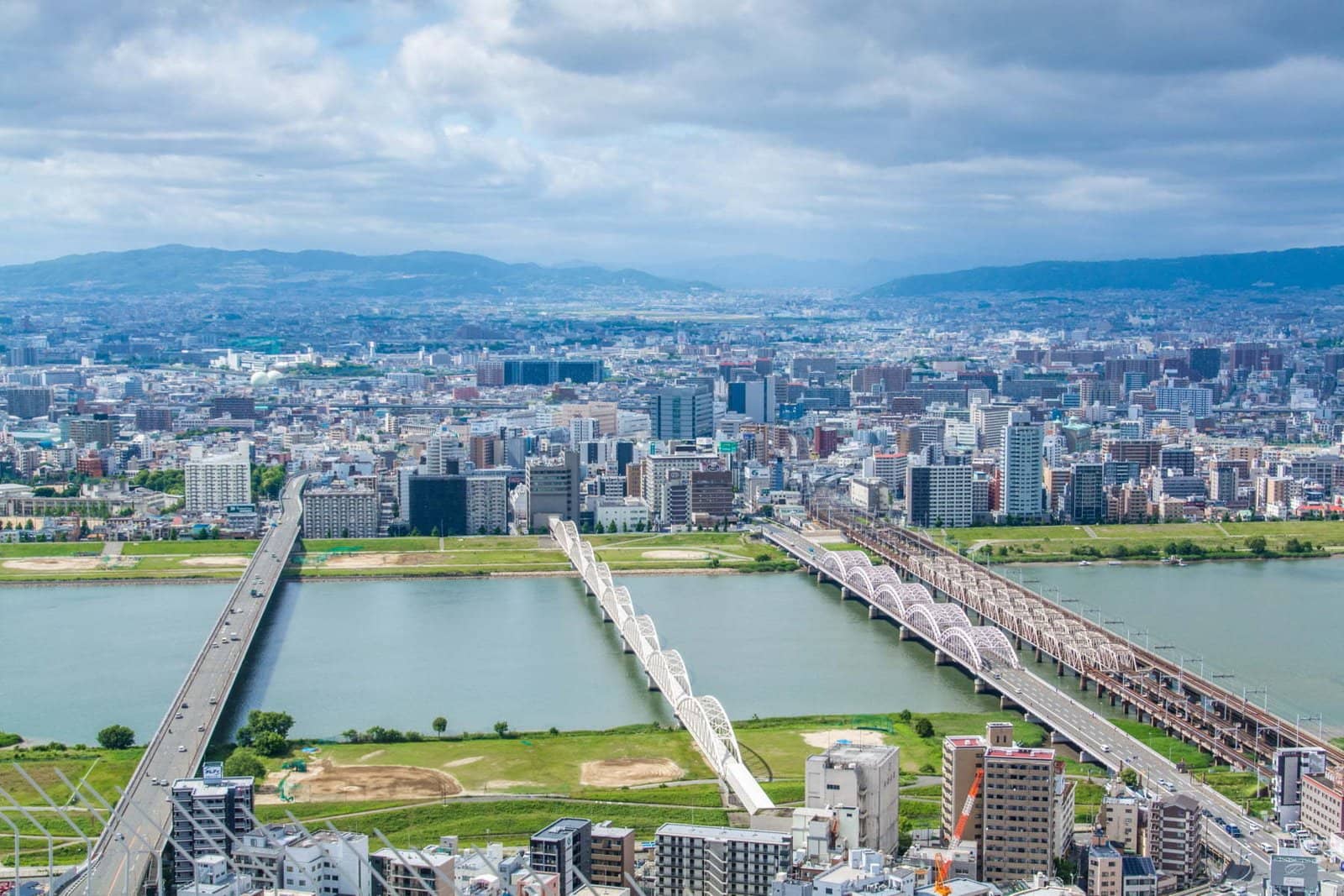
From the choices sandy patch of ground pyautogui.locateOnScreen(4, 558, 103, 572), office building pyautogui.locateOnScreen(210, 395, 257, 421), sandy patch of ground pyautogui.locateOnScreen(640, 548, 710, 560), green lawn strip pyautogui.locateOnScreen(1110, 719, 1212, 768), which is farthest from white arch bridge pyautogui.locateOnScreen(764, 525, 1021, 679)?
office building pyautogui.locateOnScreen(210, 395, 257, 421)

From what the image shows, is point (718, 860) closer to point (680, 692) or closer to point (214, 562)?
point (680, 692)

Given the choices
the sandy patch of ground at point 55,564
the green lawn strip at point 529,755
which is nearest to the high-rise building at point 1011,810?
the green lawn strip at point 529,755

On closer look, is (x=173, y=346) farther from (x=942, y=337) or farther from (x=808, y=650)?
(x=808, y=650)

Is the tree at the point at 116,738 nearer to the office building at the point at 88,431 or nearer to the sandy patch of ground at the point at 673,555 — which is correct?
the sandy patch of ground at the point at 673,555

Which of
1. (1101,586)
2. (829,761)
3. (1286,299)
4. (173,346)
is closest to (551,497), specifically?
(1101,586)

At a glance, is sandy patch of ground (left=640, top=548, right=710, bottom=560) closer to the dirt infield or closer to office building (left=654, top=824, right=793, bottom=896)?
the dirt infield

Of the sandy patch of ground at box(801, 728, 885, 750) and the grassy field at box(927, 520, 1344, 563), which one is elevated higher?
the sandy patch of ground at box(801, 728, 885, 750)
